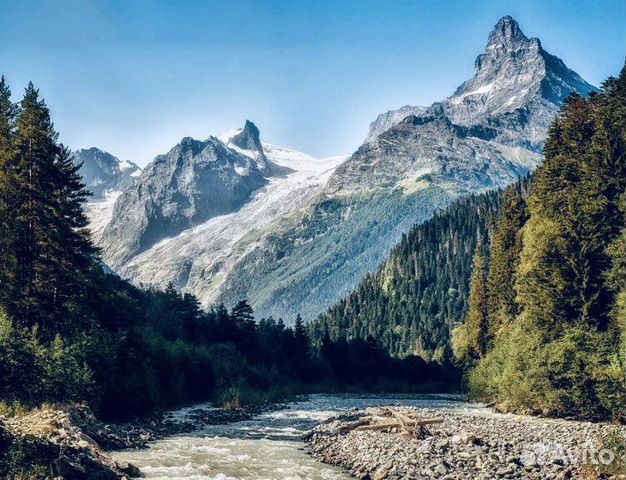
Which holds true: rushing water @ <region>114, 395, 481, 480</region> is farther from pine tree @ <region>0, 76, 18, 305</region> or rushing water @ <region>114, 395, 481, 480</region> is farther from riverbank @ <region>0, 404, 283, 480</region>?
pine tree @ <region>0, 76, 18, 305</region>

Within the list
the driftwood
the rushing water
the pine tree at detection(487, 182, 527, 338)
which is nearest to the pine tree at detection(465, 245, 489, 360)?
the pine tree at detection(487, 182, 527, 338)

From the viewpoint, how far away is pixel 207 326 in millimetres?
122938

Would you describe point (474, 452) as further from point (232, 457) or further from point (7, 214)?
point (7, 214)

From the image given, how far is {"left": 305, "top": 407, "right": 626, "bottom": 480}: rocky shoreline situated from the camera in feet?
75.5

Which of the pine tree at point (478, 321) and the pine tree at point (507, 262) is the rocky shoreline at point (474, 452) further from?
the pine tree at point (478, 321)

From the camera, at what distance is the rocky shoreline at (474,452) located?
906 inches

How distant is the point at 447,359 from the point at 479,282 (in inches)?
2578

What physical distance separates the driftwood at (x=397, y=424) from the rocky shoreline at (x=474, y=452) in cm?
15

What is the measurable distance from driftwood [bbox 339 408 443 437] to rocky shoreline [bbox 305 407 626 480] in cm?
15

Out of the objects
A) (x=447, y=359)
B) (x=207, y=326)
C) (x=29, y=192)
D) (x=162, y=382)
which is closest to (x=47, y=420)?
(x=29, y=192)

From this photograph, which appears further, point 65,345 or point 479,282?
point 479,282

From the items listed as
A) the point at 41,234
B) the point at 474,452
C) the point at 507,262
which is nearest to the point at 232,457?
the point at 474,452

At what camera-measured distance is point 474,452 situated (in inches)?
1046

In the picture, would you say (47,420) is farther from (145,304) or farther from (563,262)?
(145,304)
